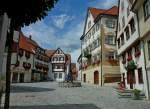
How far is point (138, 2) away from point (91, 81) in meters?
28.7

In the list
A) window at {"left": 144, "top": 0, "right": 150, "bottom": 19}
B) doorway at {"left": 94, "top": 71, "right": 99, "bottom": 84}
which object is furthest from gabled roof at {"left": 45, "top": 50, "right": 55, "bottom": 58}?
window at {"left": 144, "top": 0, "right": 150, "bottom": 19}

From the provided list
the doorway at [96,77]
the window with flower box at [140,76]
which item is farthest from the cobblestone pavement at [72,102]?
the doorway at [96,77]

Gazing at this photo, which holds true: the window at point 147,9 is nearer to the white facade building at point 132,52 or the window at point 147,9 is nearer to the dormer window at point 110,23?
the white facade building at point 132,52

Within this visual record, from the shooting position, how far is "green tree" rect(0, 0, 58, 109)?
244 inches

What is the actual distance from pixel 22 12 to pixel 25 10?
5.3 inches

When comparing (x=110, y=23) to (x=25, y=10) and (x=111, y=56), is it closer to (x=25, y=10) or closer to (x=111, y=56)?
(x=111, y=56)

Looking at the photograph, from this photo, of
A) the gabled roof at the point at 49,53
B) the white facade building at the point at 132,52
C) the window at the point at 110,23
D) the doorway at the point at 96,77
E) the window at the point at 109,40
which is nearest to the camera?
the white facade building at the point at 132,52

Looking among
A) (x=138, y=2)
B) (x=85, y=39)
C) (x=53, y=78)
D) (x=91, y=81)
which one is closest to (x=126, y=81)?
(x=138, y=2)

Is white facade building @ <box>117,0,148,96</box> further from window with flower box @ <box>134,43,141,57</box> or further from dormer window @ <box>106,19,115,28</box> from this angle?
dormer window @ <box>106,19,115,28</box>

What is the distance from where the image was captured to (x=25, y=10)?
654 cm

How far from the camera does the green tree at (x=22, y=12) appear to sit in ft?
20.4

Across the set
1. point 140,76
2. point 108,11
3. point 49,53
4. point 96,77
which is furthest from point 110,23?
point 49,53

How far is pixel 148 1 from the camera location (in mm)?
15953

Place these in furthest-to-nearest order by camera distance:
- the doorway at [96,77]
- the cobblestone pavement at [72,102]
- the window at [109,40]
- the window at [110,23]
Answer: the doorway at [96,77]
the window at [110,23]
the window at [109,40]
the cobblestone pavement at [72,102]
